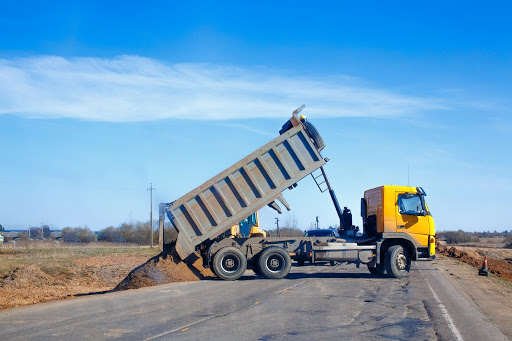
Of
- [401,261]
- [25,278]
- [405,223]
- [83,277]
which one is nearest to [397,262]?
[401,261]

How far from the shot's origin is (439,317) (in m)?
9.95

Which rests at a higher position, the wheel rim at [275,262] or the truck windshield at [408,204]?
the truck windshield at [408,204]

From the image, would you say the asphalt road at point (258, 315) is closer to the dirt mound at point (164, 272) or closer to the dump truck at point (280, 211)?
the dirt mound at point (164, 272)

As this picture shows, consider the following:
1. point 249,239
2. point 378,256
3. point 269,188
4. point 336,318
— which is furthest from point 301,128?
point 336,318

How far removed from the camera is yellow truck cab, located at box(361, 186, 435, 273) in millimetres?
18234

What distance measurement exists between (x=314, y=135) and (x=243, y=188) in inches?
111

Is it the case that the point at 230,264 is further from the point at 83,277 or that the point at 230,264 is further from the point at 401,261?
the point at 83,277

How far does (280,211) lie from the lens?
1755 centimetres

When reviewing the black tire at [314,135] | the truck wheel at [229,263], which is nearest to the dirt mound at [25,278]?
the truck wheel at [229,263]

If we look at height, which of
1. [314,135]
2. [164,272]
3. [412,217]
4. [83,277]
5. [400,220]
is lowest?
[83,277]

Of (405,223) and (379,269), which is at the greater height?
(405,223)

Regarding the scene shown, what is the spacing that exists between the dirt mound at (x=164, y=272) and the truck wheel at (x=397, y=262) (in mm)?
6213

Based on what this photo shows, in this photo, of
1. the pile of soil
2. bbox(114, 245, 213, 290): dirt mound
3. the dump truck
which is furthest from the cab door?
bbox(114, 245, 213, 290): dirt mound

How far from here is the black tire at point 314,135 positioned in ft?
55.8
